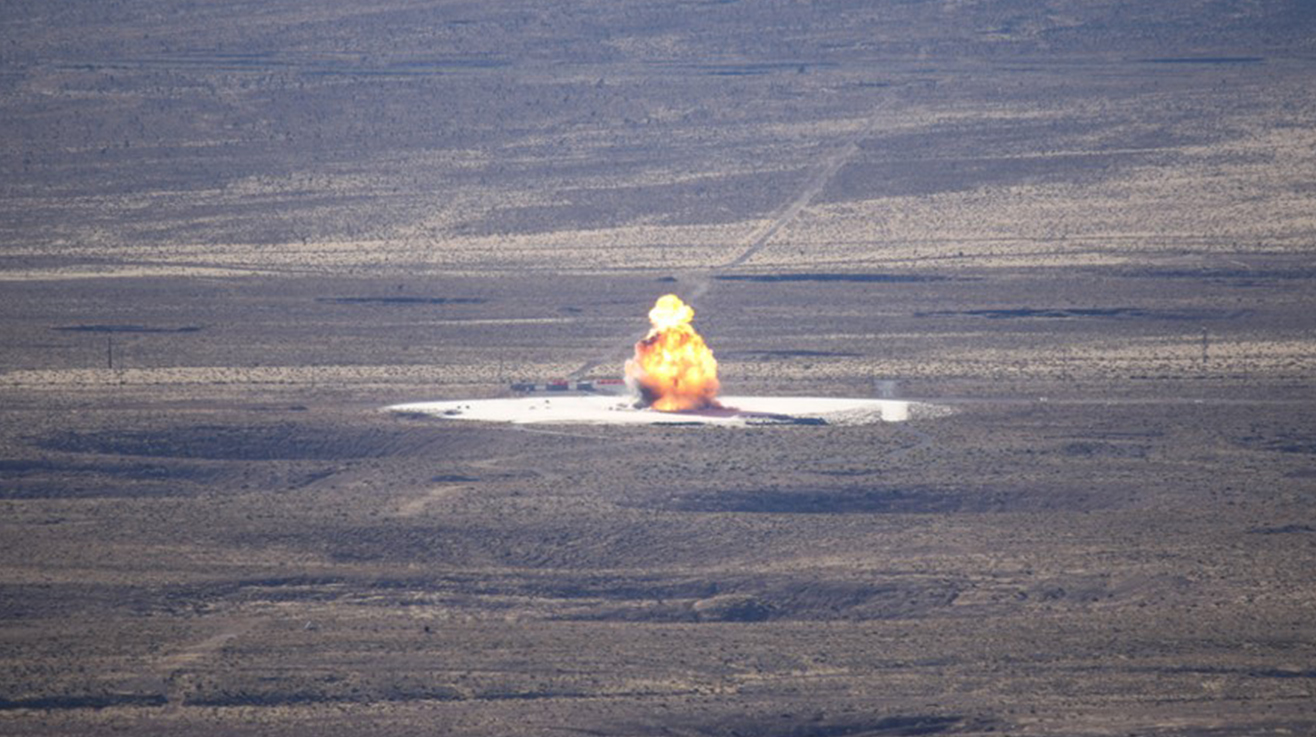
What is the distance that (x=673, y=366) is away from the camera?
5181 cm

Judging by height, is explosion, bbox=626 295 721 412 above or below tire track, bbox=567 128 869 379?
below

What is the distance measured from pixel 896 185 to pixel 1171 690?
5995cm

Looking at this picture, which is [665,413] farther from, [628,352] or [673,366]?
[628,352]

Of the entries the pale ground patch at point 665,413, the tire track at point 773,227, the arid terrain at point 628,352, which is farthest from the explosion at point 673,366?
the tire track at point 773,227

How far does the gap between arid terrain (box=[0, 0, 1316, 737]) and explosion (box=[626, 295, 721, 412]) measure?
8.27 feet

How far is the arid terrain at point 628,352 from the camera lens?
32750mm

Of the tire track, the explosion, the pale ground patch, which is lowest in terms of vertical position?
the pale ground patch

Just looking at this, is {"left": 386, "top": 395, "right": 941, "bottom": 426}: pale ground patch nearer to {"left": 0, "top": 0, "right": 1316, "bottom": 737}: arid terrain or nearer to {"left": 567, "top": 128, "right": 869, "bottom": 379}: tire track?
{"left": 0, "top": 0, "right": 1316, "bottom": 737}: arid terrain

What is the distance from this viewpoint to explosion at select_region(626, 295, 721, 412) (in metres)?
51.1

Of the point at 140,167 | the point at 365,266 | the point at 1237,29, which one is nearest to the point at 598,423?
the point at 365,266

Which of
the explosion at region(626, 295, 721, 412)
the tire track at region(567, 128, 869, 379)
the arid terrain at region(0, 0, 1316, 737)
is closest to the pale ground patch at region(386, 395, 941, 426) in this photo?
the explosion at region(626, 295, 721, 412)

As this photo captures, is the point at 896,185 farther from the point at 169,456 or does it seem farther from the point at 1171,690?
the point at 1171,690

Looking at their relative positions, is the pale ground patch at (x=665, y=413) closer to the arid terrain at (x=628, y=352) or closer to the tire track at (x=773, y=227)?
the arid terrain at (x=628, y=352)

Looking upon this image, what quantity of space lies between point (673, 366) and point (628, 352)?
11095 millimetres
